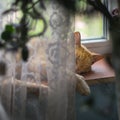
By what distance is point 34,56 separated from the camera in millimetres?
1341

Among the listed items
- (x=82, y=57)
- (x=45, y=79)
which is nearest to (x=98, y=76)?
(x=82, y=57)

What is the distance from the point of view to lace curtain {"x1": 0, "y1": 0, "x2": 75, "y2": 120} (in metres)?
1.32

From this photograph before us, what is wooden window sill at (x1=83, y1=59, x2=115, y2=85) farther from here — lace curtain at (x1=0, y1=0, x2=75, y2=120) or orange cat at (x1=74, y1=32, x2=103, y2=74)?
lace curtain at (x1=0, y1=0, x2=75, y2=120)

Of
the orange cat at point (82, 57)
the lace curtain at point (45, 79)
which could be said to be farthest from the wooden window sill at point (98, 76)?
the lace curtain at point (45, 79)

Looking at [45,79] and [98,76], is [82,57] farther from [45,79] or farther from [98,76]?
[45,79]

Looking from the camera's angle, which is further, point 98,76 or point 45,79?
point 98,76

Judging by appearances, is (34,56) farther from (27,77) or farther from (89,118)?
(89,118)

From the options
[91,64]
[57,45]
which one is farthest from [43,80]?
[91,64]

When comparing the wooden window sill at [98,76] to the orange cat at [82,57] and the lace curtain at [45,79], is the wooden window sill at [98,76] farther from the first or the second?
the lace curtain at [45,79]

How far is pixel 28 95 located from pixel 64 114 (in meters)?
0.20

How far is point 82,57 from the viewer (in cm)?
162

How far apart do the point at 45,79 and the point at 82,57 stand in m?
0.29

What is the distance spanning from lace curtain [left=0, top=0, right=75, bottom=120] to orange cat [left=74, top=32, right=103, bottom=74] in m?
0.22

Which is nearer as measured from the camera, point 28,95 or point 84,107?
point 84,107
